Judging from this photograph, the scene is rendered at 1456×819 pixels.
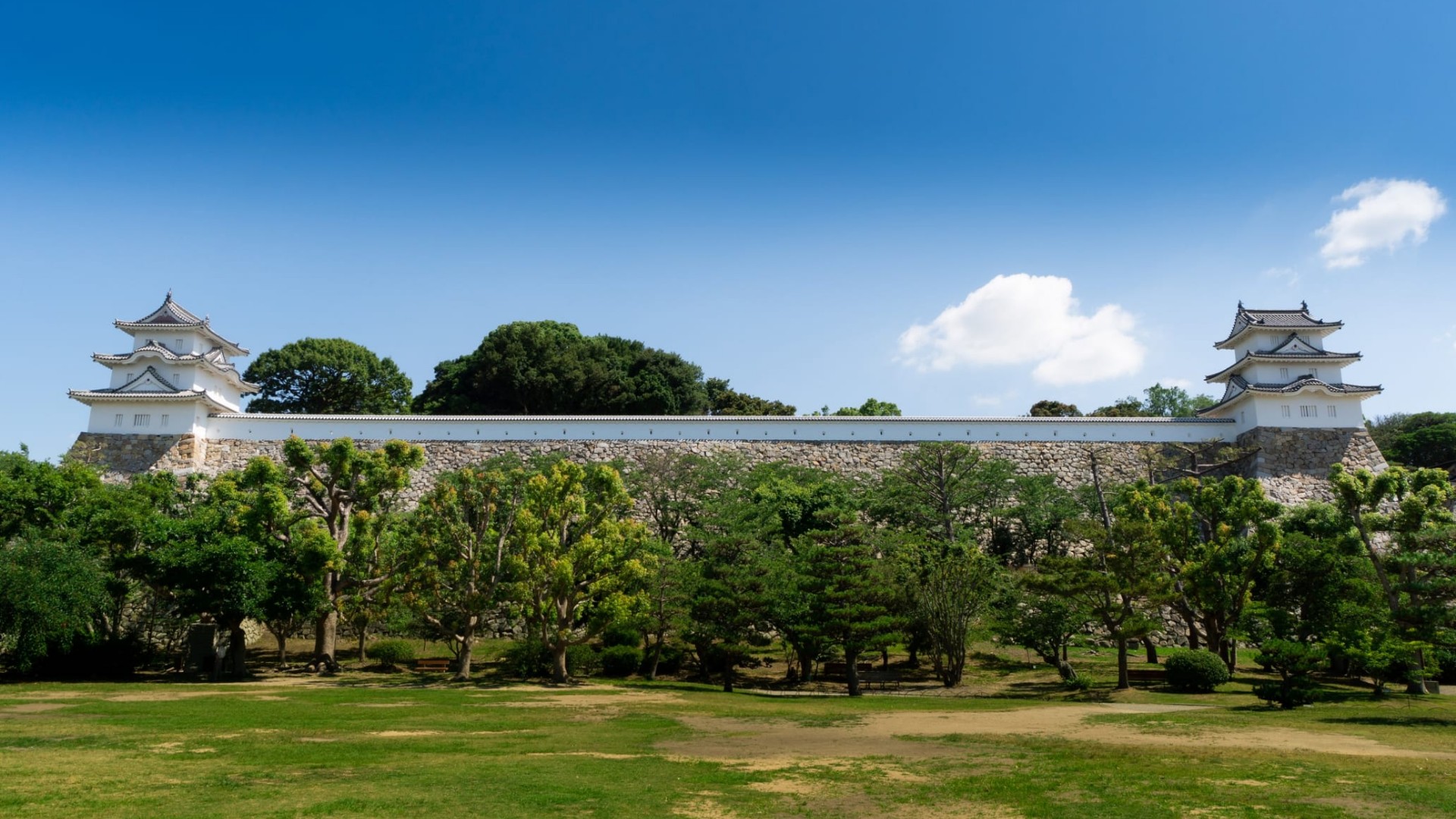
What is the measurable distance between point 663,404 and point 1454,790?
35.9 metres

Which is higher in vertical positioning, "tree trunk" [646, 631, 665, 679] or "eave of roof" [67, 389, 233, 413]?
"eave of roof" [67, 389, 233, 413]

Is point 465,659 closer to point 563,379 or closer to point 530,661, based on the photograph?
point 530,661

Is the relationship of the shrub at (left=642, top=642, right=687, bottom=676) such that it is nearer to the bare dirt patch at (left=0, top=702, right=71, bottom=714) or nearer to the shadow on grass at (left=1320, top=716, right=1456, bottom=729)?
the bare dirt patch at (left=0, top=702, right=71, bottom=714)

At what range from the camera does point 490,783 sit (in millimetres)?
7980

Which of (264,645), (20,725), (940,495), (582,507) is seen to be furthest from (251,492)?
(940,495)

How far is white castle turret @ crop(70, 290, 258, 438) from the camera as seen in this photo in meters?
28.9

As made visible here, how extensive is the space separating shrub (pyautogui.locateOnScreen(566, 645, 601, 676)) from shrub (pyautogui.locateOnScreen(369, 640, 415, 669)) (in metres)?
3.89

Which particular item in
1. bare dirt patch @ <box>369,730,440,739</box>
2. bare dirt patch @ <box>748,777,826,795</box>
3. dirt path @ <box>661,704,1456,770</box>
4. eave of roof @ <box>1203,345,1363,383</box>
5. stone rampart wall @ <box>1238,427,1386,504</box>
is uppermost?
eave of roof @ <box>1203,345,1363,383</box>

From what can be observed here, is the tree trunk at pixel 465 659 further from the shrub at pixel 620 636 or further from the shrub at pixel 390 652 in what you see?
the shrub at pixel 390 652

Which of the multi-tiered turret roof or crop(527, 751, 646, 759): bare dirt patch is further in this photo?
the multi-tiered turret roof

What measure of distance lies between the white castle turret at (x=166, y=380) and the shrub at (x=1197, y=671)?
1146 inches

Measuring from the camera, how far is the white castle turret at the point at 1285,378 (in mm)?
28734

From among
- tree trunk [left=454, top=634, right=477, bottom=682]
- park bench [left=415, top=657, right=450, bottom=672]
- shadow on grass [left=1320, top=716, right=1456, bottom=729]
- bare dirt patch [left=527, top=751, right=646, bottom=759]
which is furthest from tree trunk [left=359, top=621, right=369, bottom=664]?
shadow on grass [left=1320, top=716, right=1456, bottom=729]

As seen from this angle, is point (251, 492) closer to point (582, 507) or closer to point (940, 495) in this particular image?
point (582, 507)
